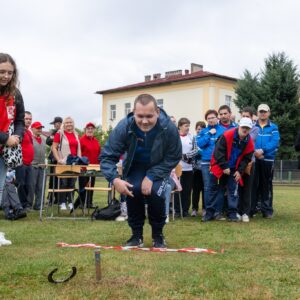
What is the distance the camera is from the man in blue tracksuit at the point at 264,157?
903 centimetres

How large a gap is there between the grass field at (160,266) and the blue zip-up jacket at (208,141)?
201cm

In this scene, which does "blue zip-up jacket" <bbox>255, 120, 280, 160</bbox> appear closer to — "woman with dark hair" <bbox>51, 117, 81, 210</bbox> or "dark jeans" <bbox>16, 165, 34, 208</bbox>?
"woman with dark hair" <bbox>51, 117, 81, 210</bbox>

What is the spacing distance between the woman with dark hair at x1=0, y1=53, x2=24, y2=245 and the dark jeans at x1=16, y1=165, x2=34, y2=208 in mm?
4949

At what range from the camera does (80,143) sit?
10906 millimetres

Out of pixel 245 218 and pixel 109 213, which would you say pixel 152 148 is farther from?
pixel 245 218

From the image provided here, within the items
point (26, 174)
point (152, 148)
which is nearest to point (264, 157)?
point (152, 148)

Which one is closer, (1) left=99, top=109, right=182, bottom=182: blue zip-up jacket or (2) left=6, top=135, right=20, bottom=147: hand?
(2) left=6, top=135, right=20, bottom=147: hand

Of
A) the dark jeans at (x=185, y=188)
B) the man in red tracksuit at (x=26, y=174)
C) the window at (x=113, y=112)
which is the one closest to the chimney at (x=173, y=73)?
the window at (x=113, y=112)

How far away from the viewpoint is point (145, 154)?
5496 millimetres

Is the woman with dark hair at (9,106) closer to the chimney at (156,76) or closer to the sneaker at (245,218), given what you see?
the sneaker at (245,218)

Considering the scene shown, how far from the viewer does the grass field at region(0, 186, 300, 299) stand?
3623mm

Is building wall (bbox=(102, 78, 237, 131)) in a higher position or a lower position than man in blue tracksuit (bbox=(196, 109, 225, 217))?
higher

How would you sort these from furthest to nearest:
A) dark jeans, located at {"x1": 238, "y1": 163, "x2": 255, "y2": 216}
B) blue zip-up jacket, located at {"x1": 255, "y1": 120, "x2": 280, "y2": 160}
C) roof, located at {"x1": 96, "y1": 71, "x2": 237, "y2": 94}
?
roof, located at {"x1": 96, "y1": 71, "x2": 237, "y2": 94} → blue zip-up jacket, located at {"x1": 255, "y1": 120, "x2": 280, "y2": 160} → dark jeans, located at {"x1": 238, "y1": 163, "x2": 255, "y2": 216}

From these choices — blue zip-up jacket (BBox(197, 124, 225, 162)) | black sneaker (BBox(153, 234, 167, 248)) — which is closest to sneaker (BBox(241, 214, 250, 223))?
blue zip-up jacket (BBox(197, 124, 225, 162))
